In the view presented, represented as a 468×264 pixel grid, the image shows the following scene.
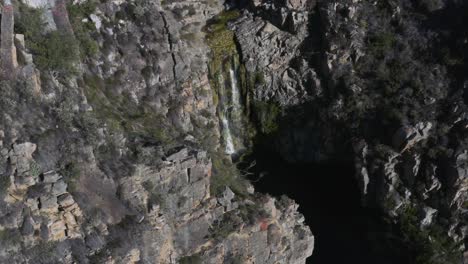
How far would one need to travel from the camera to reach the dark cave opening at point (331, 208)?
2941 centimetres

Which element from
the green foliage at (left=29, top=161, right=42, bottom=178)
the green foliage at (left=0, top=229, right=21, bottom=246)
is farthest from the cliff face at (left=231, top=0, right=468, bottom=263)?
the green foliage at (left=0, top=229, right=21, bottom=246)

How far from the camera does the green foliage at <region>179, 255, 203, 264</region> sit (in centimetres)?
2305

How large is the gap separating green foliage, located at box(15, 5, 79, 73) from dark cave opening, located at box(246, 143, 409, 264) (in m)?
11.5

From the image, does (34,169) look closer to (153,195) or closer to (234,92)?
(153,195)

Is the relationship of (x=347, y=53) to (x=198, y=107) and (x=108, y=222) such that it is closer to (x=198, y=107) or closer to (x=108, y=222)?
(x=198, y=107)

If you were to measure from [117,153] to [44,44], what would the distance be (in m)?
5.17

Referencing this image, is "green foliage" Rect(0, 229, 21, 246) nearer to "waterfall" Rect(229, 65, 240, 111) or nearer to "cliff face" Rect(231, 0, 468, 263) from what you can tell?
"waterfall" Rect(229, 65, 240, 111)

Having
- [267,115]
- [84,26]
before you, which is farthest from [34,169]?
[267,115]

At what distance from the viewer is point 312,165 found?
3225cm

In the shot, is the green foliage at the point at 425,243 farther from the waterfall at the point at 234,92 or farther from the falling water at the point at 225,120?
the waterfall at the point at 234,92

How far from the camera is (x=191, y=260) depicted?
2316cm

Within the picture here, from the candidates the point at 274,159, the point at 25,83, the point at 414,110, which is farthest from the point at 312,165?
the point at 25,83

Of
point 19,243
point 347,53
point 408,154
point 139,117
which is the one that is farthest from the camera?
point 347,53

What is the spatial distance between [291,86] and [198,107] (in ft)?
17.2
